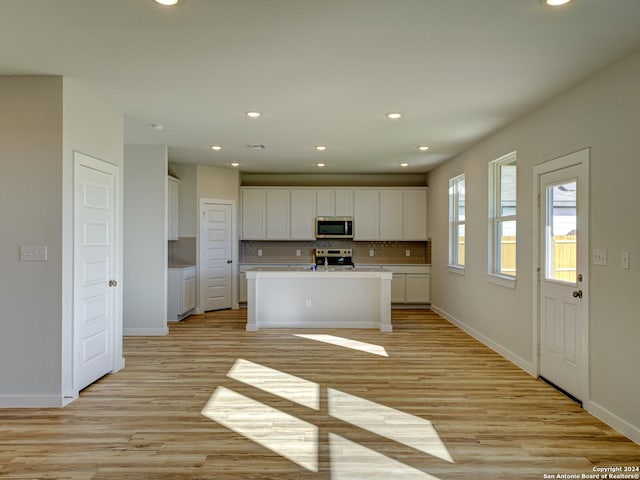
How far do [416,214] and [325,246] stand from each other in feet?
6.17

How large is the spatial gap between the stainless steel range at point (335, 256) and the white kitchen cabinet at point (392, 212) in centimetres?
82

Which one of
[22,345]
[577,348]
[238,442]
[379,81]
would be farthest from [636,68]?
[22,345]

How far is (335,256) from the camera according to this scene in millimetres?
8484

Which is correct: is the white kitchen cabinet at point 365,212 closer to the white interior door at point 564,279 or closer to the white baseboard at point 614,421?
the white interior door at point 564,279

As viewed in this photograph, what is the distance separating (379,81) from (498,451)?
280cm

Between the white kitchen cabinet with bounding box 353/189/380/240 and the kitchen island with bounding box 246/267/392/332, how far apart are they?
2.07m

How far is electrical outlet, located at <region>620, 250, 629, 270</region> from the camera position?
293 cm

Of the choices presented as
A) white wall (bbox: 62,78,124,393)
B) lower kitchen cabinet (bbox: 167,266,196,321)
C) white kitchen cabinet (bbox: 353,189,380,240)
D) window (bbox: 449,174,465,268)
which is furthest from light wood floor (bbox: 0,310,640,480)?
white kitchen cabinet (bbox: 353,189,380,240)

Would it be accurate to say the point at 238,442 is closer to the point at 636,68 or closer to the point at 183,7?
the point at 183,7

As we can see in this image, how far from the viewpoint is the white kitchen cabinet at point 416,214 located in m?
8.30

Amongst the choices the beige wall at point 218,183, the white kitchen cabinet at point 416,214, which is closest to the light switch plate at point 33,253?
the beige wall at point 218,183

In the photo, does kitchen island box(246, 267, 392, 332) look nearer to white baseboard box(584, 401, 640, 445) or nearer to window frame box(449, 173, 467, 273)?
window frame box(449, 173, 467, 273)

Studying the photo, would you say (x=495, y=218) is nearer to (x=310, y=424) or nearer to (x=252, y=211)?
(x=310, y=424)

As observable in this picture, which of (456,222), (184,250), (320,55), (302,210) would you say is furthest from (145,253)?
(456,222)
